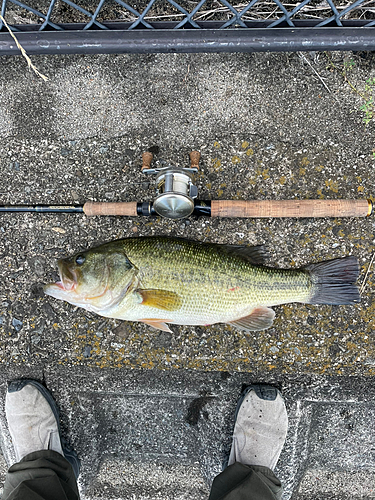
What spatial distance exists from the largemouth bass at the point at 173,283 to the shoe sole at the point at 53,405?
1041mm

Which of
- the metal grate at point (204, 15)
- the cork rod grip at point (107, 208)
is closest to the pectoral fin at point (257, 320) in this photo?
the cork rod grip at point (107, 208)

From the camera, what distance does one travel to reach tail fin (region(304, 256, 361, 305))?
8.45 ft

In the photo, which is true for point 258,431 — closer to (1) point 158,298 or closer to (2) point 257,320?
(2) point 257,320

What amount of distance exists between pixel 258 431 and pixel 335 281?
1488mm

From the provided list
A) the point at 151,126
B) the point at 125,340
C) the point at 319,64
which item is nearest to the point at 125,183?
the point at 151,126

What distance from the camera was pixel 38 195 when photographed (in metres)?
2.84

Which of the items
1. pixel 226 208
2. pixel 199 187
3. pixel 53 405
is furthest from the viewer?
pixel 53 405

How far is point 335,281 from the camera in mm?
2604

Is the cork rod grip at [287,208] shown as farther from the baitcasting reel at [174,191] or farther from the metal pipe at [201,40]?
the metal pipe at [201,40]

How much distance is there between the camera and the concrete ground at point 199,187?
2.77 m

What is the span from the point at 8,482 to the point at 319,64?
4.39m

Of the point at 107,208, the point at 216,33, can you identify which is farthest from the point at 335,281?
the point at 216,33

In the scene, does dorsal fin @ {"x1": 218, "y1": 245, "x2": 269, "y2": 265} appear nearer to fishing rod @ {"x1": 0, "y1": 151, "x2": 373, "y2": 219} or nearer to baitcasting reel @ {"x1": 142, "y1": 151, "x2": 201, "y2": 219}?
fishing rod @ {"x1": 0, "y1": 151, "x2": 373, "y2": 219}

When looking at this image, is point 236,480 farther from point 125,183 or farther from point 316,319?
point 125,183
